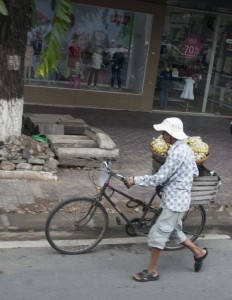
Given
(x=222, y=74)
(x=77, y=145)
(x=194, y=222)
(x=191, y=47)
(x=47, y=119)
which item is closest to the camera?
(x=194, y=222)

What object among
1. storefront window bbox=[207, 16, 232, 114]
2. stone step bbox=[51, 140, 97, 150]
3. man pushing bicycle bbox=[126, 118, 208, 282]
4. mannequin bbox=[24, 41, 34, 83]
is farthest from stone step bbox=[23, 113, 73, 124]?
storefront window bbox=[207, 16, 232, 114]

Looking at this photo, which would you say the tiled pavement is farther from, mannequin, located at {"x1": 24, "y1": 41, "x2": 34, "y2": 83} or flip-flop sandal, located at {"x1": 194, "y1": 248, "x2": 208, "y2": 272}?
flip-flop sandal, located at {"x1": 194, "y1": 248, "x2": 208, "y2": 272}

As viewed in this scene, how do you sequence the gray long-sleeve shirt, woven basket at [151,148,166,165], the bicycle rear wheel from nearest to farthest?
the gray long-sleeve shirt < woven basket at [151,148,166,165] < the bicycle rear wheel

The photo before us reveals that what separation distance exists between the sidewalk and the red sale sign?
1.76m

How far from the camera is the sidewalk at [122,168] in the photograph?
6.42 metres

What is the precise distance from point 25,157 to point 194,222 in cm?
272

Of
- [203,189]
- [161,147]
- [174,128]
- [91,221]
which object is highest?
[174,128]

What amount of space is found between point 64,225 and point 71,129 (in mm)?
3707

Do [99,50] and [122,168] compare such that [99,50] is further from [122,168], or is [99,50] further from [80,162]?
[80,162]

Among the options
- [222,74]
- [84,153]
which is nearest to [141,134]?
[84,153]

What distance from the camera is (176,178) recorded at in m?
5.02

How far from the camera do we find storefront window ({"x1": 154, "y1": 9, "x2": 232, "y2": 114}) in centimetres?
1469

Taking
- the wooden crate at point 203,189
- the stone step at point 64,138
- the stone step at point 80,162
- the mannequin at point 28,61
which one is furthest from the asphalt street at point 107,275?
the mannequin at point 28,61

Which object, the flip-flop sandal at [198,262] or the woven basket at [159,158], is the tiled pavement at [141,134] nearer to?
the woven basket at [159,158]
